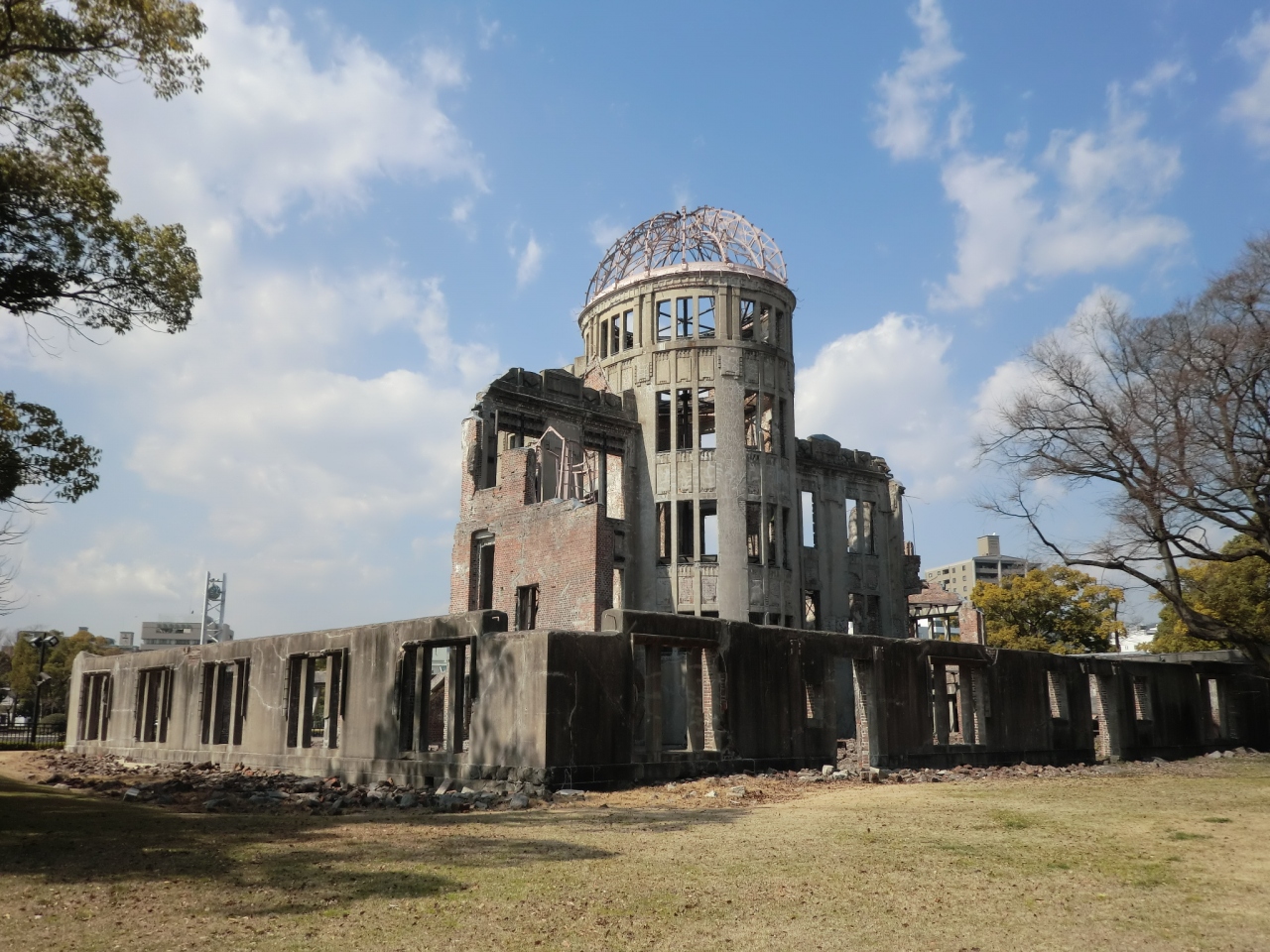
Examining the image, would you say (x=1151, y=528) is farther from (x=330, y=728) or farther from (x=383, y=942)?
(x=383, y=942)

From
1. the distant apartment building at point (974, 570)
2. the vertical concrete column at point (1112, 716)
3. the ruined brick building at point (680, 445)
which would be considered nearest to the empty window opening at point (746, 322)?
the ruined brick building at point (680, 445)

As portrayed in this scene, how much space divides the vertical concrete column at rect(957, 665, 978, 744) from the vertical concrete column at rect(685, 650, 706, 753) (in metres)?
7.16

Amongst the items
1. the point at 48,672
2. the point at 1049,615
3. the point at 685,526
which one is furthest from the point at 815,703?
the point at 48,672

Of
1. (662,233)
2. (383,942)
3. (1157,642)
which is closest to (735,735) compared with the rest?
(383,942)

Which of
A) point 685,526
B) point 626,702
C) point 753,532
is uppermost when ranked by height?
point 685,526

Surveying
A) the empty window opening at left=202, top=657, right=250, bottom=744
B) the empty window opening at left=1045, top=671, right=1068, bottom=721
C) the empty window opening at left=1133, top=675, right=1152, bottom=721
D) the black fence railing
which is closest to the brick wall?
the empty window opening at left=202, top=657, right=250, bottom=744

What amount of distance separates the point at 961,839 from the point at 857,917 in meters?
3.48

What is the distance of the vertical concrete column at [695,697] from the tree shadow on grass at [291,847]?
4294mm

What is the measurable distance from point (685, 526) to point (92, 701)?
17909 mm

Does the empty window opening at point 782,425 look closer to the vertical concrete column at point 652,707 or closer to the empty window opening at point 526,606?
the empty window opening at point 526,606

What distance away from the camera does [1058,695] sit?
2317cm

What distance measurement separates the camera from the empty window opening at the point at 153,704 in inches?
1003

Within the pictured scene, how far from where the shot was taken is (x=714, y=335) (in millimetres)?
30109

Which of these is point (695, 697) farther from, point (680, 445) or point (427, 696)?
point (680, 445)
